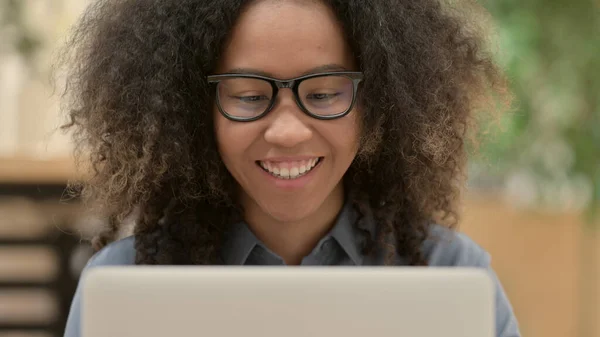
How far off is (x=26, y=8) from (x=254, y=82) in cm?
195

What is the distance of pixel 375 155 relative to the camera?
3.80ft

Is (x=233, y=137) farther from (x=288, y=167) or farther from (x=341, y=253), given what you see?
(x=341, y=253)

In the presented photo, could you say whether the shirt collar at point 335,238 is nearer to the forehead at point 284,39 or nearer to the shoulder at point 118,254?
the shoulder at point 118,254

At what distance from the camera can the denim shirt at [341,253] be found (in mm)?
1172

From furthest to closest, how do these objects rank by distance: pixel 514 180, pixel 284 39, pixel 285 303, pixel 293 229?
pixel 514 180, pixel 293 229, pixel 284 39, pixel 285 303

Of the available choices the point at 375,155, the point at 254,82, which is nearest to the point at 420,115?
the point at 375,155

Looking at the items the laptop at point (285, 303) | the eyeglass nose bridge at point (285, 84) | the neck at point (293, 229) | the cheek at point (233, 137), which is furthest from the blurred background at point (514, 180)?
the laptop at point (285, 303)

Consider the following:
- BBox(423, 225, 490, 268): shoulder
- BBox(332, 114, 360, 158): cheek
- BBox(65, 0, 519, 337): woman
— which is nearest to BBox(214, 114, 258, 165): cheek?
BBox(65, 0, 519, 337): woman

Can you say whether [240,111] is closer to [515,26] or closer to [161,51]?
[161,51]

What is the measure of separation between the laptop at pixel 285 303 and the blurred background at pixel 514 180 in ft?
5.08

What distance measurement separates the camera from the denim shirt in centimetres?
117

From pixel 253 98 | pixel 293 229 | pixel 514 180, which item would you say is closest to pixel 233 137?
pixel 253 98

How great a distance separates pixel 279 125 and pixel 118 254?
367 millimetres

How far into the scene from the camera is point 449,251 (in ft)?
4.11
